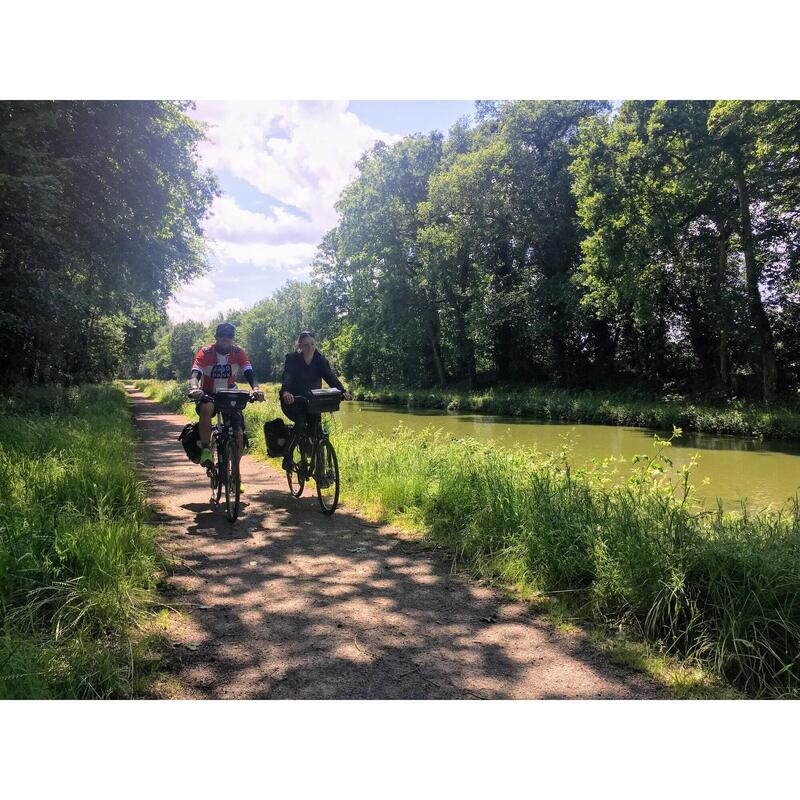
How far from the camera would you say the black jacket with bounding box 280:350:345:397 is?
6352mm

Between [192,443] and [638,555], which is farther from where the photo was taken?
[192,443]

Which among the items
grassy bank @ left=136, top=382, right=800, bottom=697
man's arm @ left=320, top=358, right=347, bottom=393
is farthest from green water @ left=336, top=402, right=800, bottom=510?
man's arm @ left=320, top=358, right=347, bottom=393

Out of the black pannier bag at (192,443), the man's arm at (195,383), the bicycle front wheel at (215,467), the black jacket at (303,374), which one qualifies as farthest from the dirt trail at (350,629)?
the black jacket at (303,374)

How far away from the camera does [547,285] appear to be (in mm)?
28672

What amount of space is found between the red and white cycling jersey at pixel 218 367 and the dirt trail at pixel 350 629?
158 centimetres

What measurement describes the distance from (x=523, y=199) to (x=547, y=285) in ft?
15.6

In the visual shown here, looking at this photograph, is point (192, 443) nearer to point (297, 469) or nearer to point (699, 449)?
point (297, 469)

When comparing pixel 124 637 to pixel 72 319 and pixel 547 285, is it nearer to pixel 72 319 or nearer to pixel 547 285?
pixel 72 319

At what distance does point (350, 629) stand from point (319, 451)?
3281 mm

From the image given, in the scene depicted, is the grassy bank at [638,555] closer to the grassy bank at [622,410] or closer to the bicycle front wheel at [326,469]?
the bicycle front wheel at [326,469]

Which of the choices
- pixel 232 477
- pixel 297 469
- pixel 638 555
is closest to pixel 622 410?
pixel 297 469

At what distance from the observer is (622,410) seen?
20.9 meters

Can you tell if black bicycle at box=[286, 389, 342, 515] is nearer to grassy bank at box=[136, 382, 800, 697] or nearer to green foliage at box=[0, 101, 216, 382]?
grassy bank at box=[136, 382, 800, 697]

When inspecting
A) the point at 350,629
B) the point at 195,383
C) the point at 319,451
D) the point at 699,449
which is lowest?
the point at 699,449
